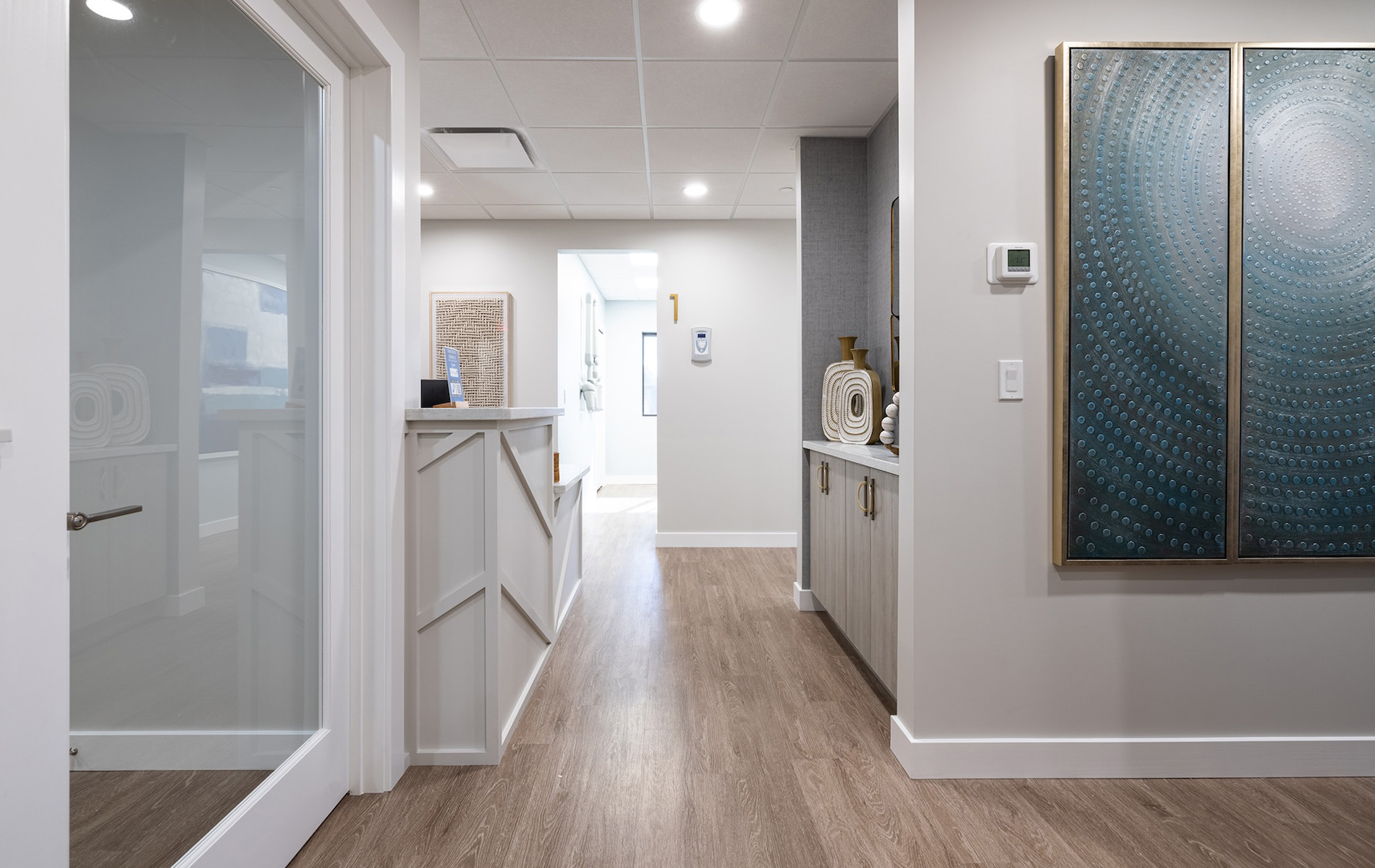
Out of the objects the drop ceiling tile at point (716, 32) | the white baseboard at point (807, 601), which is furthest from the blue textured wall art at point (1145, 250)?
the white baseboard at point (807, 601)

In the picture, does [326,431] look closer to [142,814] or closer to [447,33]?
[142,814]

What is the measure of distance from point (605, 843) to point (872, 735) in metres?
0.88

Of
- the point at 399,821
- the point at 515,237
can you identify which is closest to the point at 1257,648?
the point at 399,821

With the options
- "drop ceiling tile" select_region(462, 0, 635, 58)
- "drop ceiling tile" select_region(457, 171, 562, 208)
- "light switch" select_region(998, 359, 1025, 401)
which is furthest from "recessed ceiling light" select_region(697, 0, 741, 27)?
"drop ceiling tile" select_region(457, 171, 562, 208)

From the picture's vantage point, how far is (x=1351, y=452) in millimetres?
1739

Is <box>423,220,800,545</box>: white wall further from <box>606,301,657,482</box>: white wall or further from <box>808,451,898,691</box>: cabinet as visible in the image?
<box>606,301,657,482</box>: white wall

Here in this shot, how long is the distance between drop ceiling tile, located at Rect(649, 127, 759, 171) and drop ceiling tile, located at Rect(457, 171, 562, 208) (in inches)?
28.6

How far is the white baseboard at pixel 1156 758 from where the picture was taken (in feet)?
5.81

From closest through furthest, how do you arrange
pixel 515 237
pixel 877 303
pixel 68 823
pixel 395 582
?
pixel 68 823 < pixel 395 582 < pixel 877 303 < pixel 515 237

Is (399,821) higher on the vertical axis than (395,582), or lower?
lower

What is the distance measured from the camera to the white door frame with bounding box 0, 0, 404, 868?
81cm

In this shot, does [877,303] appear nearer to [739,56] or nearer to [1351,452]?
[739,56]

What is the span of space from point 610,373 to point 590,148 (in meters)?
5.64

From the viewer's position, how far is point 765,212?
4.57 meters
